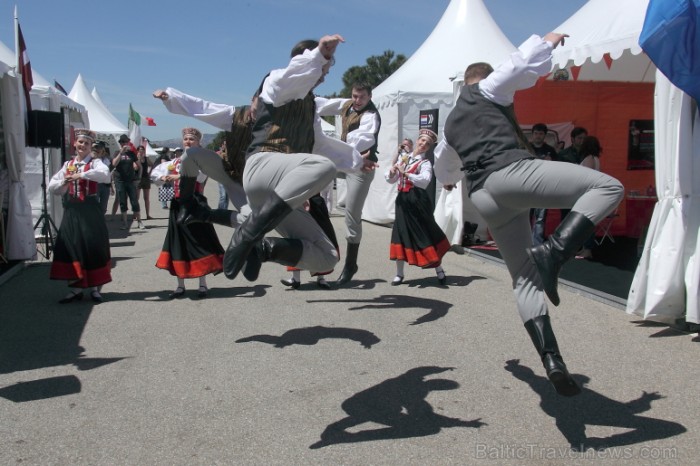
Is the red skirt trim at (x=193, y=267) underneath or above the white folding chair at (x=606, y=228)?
underneath

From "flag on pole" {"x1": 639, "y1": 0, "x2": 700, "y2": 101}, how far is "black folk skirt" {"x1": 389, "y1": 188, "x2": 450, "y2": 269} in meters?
3.06

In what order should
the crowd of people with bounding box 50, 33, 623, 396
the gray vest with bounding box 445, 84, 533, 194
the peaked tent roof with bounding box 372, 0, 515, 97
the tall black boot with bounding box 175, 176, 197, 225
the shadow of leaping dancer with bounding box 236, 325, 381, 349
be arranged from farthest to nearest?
the peaked tent roof with bounding box 372, 0, 515, 97
the shadow of leaping dancer with bounding box 236, 325, 381, 349
the tall black boot with bounding box 175, 176, 197, 225
the gray vest with bounding box 445, 84, 533, 194
the crowd of people with bounding box 50, 33, 623, 396

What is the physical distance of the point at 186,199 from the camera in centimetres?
490

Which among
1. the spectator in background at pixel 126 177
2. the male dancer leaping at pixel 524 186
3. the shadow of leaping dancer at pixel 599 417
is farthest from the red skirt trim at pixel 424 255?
the spectator in background at pixel 126 177

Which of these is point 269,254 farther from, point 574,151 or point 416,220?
point 574,151

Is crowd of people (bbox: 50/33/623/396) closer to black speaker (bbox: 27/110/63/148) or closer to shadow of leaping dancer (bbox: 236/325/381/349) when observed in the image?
shadow of leaping dancer (bbox: 236/325/381/349)

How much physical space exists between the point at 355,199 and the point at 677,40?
316 cm

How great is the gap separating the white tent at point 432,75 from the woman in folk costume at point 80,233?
23.7 feet

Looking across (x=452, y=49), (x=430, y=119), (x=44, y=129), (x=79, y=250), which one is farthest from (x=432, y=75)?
(x=79, y=250)

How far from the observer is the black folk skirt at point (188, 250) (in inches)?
266

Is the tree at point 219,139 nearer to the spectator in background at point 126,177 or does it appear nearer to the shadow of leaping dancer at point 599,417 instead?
the spectator in background at point 126,177

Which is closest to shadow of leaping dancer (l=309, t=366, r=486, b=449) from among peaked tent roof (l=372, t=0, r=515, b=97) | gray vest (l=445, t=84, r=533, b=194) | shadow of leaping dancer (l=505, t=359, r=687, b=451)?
shadow of leaping dancer (l=505, t=359, r=687, b=451)

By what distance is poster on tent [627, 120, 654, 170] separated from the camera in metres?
11.0

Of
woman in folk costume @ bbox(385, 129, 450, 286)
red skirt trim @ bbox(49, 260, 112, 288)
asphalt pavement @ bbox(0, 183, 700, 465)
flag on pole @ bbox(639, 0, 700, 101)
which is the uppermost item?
flag on pole @ bbox(639, 0, 700, 101)
